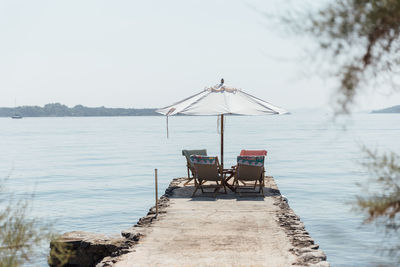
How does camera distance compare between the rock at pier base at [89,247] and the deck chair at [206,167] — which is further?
the deck chair at [206,167]

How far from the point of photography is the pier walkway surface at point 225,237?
5.99 m

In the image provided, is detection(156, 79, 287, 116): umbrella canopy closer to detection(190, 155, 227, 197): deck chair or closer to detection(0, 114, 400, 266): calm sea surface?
detection(190, 155, 227, 197): deck chair

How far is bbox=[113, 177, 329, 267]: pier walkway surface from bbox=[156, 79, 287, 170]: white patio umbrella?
1654mm

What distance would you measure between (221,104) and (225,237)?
3.94 metres

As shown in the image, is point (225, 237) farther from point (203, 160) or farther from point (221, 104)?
point (221, 104)

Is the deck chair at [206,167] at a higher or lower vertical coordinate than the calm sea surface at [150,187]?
higher

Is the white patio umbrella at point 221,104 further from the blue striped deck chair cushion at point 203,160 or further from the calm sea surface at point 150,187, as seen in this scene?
the calm sea surface at point 150,187

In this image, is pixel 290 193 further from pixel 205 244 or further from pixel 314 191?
pixel 205 244

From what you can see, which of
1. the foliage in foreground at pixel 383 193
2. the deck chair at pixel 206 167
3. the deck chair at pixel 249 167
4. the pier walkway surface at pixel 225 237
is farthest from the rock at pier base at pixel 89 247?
the foliage in foreground at pixel 383 193

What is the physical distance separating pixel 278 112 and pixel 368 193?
7.03 meters

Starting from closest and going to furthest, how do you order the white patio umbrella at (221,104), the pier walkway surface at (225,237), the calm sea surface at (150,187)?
the pier walkway surface at (225,237), the white patio umbrella at (221,104), the calm sea surface at (150,187)

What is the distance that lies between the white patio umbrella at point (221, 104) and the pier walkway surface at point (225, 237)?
1.65 meters

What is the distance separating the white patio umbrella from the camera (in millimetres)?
10281

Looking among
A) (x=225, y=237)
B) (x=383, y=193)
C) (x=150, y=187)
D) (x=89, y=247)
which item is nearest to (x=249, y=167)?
(x=225, y=237)
